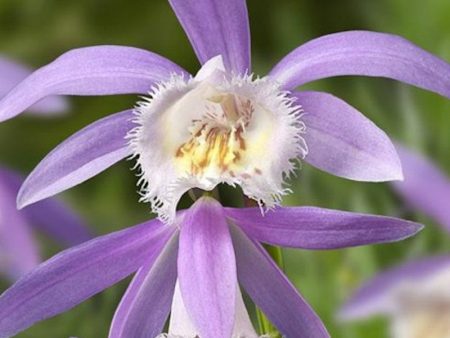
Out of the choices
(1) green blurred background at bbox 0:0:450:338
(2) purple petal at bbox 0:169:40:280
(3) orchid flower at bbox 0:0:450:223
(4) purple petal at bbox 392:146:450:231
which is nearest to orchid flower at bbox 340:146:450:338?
(4) purple petal at bbox 392:146:450:231

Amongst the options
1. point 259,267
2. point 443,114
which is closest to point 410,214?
point 443,114

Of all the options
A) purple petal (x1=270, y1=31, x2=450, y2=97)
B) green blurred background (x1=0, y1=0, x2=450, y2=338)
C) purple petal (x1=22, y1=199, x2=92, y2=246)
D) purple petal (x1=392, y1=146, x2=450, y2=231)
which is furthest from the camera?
green blurred background (x1=0, y1=0, x2=450, y2=338)

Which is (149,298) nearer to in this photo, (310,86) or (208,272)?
(208,272)

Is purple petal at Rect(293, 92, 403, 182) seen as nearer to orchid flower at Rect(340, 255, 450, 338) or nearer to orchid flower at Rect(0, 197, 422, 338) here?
orchid flower at Rect(0, 197, 422, 338)

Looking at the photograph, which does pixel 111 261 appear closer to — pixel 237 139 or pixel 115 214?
pixel 237 139

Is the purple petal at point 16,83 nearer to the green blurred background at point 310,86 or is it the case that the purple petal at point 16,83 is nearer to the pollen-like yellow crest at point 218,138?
the green blurred background at point 310,86

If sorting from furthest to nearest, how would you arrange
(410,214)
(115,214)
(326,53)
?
1. (115,214)
2. (410,214)
3. (326,53)

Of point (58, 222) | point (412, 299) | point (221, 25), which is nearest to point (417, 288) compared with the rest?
point (412, 299)
